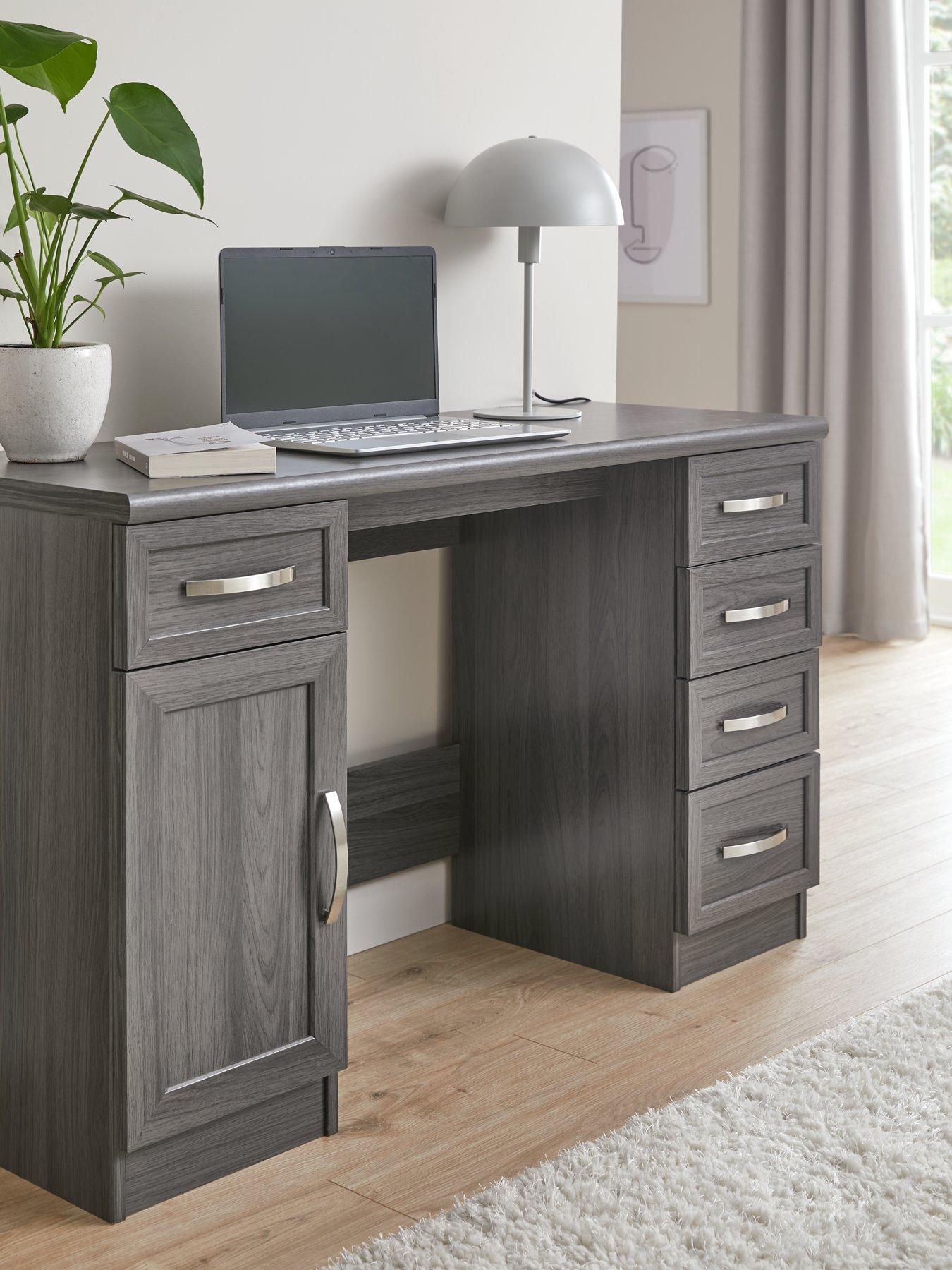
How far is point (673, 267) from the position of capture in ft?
17.5

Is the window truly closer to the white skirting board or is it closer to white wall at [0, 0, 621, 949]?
white wall at [0, 0, 621, 949]

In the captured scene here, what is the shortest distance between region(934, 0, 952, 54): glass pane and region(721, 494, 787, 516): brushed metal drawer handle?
3042 mm

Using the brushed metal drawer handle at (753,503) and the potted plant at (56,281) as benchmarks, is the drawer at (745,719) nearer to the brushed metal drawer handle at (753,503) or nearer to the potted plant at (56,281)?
the brushed metal drawer handle at (753,503)

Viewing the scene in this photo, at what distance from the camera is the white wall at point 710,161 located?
5.10 m

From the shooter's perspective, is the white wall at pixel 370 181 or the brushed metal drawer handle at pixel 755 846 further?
the brushed metal drawer handle at pixel 755 846

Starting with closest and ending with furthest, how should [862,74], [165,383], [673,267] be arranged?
[165,383] → [862,74] → [673,267]

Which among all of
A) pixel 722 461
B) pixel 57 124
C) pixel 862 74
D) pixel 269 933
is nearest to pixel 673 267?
pixel 862 74

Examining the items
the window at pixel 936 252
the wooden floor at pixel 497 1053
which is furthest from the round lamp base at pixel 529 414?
the window at pixel 936 252

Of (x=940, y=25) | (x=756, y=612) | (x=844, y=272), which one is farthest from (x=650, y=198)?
(x=756, y=612)

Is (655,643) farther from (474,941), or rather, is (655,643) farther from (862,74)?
(862,74)

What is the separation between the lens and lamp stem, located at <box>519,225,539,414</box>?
245cm

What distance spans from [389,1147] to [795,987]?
2.52ft

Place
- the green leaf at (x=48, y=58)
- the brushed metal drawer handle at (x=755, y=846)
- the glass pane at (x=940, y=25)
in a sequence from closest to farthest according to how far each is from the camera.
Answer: the green leaf at (x=48, y=58)
the brushed metal drawer handle at (x=755, y=846)
the glass pane at (x=940, y=25)

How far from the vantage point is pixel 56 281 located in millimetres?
1829
